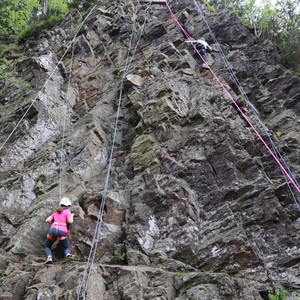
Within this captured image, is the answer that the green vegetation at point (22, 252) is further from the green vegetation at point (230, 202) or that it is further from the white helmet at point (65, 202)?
the green vegetation at point (230, 202)

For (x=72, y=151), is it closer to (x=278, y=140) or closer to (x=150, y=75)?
(x=150, y=75)

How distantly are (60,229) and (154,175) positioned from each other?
3.08m

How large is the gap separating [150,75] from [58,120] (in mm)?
4179

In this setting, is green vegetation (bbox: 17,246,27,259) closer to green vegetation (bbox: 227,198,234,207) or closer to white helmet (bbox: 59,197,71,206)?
white helmet (bbox: 59,197,71,206)

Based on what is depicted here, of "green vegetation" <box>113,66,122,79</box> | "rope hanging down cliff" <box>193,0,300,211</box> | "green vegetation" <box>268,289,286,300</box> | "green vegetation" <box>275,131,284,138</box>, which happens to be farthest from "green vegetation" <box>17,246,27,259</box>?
"green vegetation" <box>113,66,122,79</box>

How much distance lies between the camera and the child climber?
27.7 ft

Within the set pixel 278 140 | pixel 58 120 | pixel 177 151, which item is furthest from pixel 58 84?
pixel 278 140

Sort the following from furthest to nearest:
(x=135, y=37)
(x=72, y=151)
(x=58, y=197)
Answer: (x=135, y=37)
(x=72, y=151)
(x=58, y=197)

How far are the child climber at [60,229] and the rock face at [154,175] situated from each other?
1.18ft

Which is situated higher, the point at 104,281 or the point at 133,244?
the point at 133,244

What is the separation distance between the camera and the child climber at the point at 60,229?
332 inches

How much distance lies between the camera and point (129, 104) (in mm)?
14117

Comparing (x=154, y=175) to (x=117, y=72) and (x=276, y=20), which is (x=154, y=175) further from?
(x=276, y=20)

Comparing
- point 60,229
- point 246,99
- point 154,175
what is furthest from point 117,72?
point 60,229
